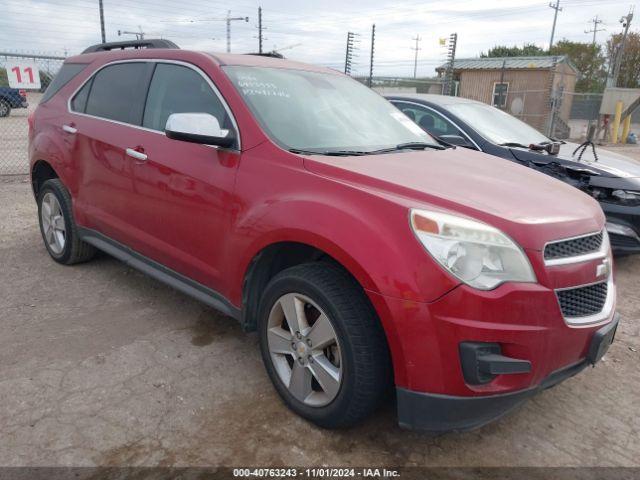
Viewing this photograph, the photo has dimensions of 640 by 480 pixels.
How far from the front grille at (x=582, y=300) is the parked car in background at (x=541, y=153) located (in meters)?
2.72

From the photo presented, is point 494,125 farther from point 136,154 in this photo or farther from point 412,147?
point 136,154

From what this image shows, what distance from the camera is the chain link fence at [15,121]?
839 centimetres

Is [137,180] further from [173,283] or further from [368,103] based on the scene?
[368,103]

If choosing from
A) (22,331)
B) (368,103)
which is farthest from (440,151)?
(22,331)

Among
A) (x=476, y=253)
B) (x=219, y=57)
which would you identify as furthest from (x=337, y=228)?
(x=219, y=57)

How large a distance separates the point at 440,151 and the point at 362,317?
58.1 inches

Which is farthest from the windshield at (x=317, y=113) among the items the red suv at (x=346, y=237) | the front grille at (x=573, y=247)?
the front grille at (x=573, y=247)

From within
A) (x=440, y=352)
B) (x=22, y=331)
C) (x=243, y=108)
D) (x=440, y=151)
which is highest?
(x=243, y=108)

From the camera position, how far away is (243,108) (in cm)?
283

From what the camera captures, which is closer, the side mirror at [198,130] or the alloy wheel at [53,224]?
the side mirror at [198,130]

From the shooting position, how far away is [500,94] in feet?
82.5

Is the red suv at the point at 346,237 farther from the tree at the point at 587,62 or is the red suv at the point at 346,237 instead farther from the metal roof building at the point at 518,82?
the tree at the point at 587,62

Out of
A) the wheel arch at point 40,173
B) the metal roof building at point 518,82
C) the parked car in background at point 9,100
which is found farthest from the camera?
the metal roof building at point 518,82

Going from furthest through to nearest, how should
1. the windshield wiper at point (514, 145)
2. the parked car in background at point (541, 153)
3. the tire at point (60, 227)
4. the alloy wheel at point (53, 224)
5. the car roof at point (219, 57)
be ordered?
the windshield wiper at point (514, 145) → the parked car in background at point (541, 153) → the alloy wheel at point (53, 224) → the tire at point (60, 227) → the car roof at point (219, 57)
